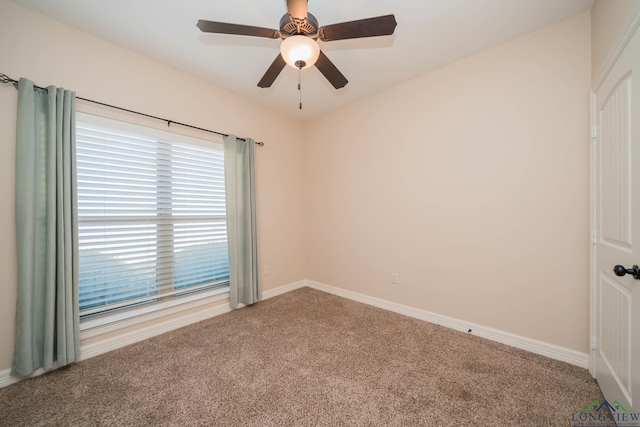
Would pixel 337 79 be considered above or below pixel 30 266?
above

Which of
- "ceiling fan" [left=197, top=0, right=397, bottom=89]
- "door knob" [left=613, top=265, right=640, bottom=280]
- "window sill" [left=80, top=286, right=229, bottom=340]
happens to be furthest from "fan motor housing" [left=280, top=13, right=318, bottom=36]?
"window sill" [left=80, top=286, right=229, bottom=340]

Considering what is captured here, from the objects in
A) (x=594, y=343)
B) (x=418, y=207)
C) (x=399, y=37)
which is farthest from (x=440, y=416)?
(x=399, y=37)

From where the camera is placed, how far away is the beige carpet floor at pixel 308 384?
1.42 metres

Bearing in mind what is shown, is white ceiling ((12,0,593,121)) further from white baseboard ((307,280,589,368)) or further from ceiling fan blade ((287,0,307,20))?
white baseboard ((307,280,589,368))

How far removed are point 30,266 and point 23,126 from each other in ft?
3.30

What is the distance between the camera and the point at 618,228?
138 centimetres

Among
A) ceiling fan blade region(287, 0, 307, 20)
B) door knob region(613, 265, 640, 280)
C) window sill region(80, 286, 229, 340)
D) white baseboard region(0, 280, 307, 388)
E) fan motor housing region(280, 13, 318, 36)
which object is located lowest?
white baseboard region(0, 280, 307, 388)

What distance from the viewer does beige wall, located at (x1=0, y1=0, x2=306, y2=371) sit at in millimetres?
1729

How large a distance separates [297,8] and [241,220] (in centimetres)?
225

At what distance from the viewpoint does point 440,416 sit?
141 centimetres

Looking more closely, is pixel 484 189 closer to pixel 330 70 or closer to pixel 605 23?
pixel 605 23

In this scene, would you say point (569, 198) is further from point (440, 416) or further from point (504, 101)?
point (440, 416)

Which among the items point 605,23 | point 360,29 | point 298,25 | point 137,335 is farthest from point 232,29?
point 137,335

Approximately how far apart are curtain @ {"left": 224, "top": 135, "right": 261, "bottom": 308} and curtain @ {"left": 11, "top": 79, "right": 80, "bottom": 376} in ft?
→ 4.36
